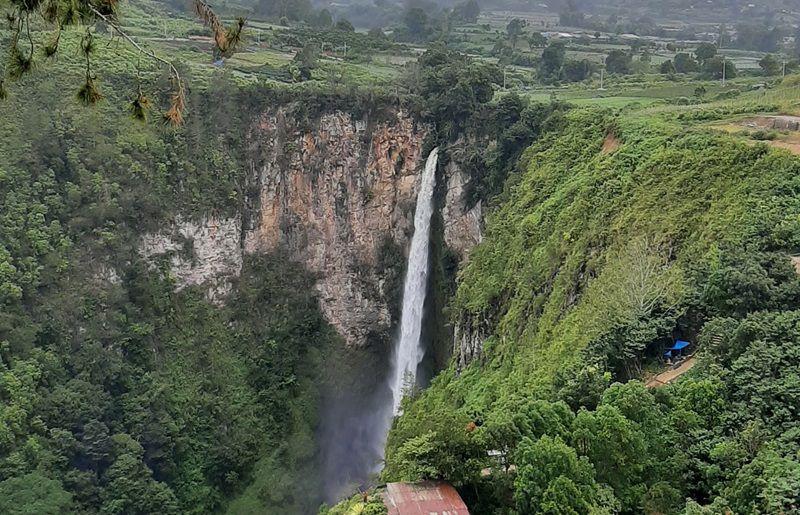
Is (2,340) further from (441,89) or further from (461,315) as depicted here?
(441,89)

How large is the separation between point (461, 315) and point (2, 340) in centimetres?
1356

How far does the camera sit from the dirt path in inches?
486

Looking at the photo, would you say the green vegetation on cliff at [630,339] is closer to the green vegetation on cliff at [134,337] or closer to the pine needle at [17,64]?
the pine needle at [17,64]

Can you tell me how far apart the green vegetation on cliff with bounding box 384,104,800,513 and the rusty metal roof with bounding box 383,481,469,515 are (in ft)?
0.67

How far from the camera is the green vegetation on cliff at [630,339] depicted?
9508mm

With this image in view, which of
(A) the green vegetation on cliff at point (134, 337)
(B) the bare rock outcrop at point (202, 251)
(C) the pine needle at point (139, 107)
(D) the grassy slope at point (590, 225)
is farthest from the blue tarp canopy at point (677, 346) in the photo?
(B) the bare rock outcrop at point (202, 251)

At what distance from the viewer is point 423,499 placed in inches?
404

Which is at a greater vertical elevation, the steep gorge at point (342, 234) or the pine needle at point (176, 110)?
the pine needle at point (176, 110)

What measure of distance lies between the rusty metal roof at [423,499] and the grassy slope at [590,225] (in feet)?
9.66

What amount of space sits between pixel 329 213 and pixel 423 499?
2111cm

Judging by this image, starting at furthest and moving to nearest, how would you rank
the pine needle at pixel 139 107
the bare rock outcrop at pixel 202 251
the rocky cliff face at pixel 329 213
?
the rocky cliff face at pixel 329 213, the bare rock outcrop at pixel 202 251, the pine needle at pixel 139 107

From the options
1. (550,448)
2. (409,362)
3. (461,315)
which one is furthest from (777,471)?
(409,362)

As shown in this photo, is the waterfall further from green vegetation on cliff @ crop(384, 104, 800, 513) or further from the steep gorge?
green vegetation on cliff @ crop(384, 104, 800, 513)

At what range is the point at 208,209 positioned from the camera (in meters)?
29.0
